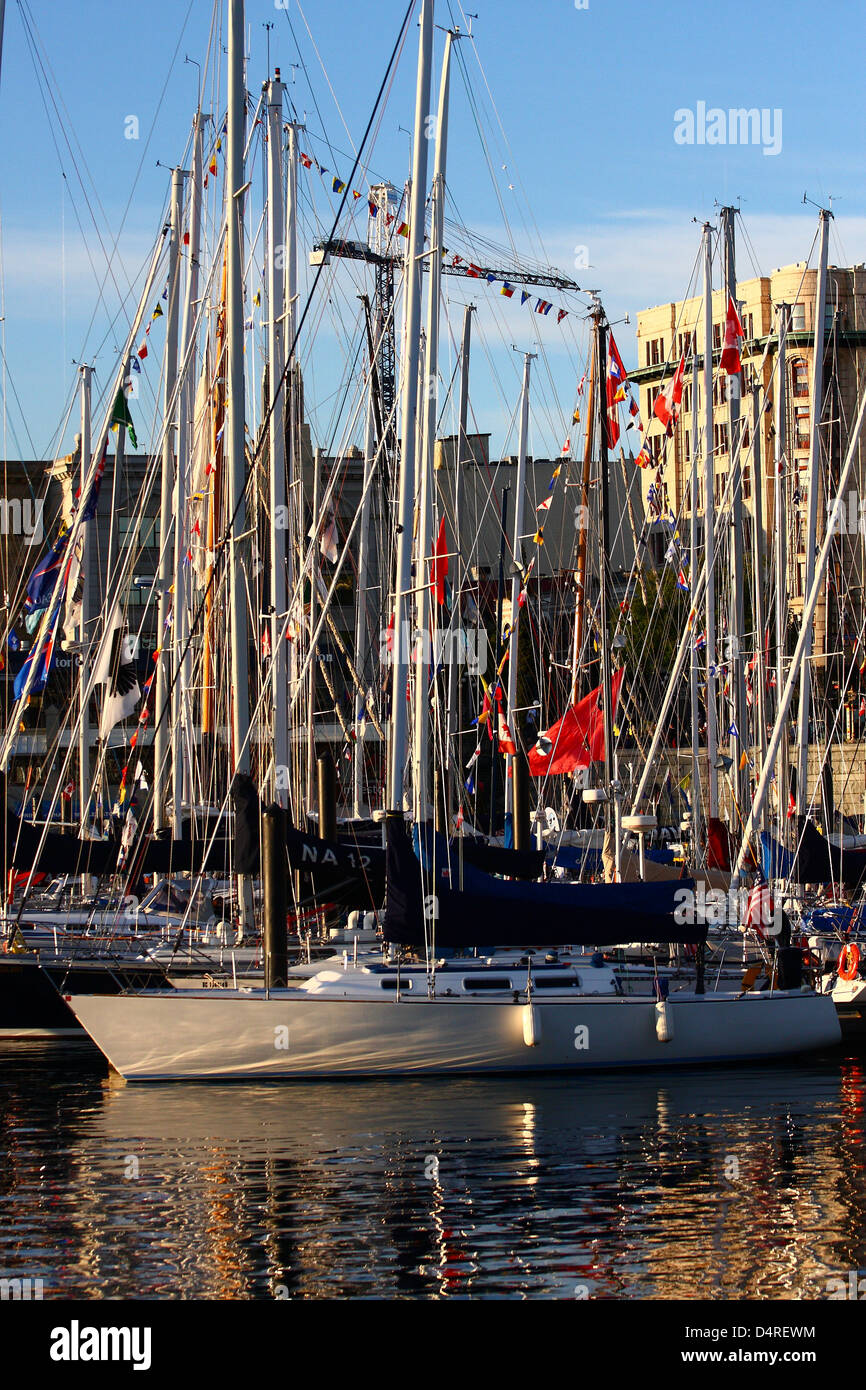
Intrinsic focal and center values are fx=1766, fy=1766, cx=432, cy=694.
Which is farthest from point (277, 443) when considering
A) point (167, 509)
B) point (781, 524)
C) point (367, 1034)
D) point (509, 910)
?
point (781, 524)

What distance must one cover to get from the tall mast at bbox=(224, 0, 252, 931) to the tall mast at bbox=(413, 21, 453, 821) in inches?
103

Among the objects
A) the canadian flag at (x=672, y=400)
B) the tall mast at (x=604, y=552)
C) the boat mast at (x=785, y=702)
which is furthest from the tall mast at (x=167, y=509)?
the boat mast at (x=785, y=702)

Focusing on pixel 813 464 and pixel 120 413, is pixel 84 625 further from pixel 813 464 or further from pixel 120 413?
pixel 813 464

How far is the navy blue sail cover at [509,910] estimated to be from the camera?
2394 cm

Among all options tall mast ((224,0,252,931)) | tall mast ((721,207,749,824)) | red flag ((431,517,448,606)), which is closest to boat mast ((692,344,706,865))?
tall mast ((721,207,749,824))

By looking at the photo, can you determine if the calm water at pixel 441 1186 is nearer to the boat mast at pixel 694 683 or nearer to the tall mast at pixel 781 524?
the boat mast at pixel 694 683

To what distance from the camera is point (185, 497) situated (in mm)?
35375

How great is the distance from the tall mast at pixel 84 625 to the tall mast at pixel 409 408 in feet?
26.2

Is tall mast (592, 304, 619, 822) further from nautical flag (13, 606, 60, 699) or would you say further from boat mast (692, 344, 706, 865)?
nautical flag (13, 606, 60, 699)

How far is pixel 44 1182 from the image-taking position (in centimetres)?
1859

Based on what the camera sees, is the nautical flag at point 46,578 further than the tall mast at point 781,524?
No

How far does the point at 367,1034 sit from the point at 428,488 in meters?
8.44
